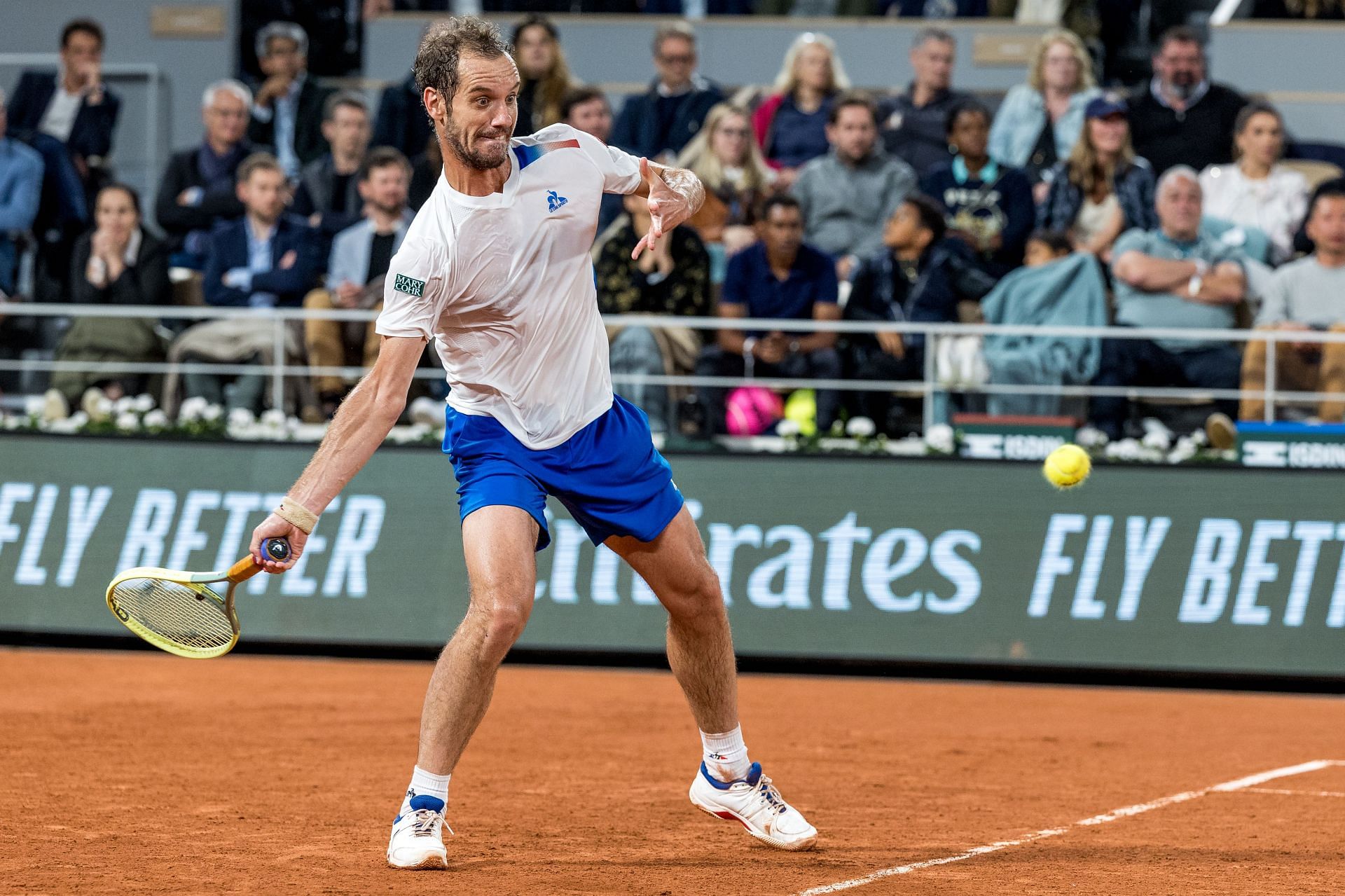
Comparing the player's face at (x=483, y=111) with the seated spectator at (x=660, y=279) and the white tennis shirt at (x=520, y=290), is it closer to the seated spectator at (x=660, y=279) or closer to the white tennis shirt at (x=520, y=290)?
the white tennis shirt at (x=520, y=290)

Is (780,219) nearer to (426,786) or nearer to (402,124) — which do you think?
(402,124)

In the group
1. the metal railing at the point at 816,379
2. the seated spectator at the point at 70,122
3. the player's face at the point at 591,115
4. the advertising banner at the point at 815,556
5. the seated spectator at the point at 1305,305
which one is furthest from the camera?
the seated spectator at the point at 70,122

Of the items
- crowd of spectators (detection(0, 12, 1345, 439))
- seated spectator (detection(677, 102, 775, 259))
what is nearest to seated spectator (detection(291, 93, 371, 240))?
crowd of spectators (detection(0, 12, 1345, 439))

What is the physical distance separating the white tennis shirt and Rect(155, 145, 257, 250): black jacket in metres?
8.13

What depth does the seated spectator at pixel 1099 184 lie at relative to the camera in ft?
39.4

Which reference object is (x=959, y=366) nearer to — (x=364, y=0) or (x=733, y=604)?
(x=733, y=604)

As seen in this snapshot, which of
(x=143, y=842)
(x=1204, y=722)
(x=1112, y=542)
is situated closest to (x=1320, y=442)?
(x=1112, y=542)

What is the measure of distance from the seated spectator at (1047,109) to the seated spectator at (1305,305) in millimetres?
2021

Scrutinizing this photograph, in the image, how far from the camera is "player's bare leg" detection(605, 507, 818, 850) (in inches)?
217

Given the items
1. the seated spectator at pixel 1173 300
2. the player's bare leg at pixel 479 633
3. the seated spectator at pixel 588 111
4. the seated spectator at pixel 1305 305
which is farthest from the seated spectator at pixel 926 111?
→ the player's bare leg at pixel 479 633

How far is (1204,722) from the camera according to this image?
901cm

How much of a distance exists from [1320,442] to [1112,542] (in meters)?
1.30

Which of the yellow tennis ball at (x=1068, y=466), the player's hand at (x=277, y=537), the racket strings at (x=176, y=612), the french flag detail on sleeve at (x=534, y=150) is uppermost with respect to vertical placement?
the french flag detail on sleeve at (x=534, y=150)

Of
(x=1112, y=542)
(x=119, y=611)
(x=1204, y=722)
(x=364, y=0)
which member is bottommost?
(x=1204, y=722)
